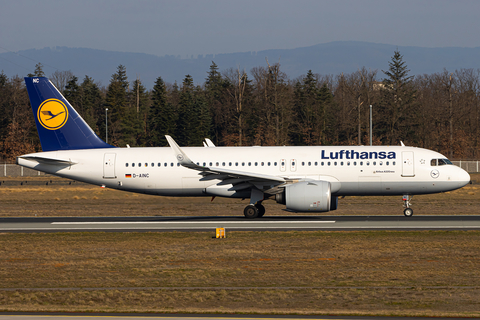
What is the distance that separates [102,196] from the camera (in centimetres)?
4603

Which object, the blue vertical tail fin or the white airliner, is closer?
the white airliner

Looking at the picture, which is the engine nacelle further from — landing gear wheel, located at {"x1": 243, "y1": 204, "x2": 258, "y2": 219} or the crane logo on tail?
the crane logo on tail

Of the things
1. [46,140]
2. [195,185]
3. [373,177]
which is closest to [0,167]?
[46,140]

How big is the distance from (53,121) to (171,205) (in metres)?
10.5

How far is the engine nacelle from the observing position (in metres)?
27.2

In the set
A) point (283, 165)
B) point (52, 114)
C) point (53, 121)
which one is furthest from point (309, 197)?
point (52, 114)

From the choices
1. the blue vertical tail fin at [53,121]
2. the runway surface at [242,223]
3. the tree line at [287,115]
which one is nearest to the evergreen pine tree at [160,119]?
the tree line at [287,115]

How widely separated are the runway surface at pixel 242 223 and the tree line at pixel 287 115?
57.9 m

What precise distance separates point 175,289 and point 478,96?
102 metres

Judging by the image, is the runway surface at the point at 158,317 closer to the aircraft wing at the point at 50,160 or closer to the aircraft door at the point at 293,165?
the aircraft door at the point at 293,165

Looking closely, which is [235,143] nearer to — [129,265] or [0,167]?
[0,167]

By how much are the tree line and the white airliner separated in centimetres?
5639

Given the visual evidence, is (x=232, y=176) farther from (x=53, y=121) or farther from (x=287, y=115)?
(x=287, y=115)

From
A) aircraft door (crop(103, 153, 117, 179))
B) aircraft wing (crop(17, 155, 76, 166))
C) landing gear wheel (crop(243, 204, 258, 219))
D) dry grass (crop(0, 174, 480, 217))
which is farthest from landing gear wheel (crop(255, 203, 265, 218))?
aircraft wing (crop(17, 155, 76, 166))
